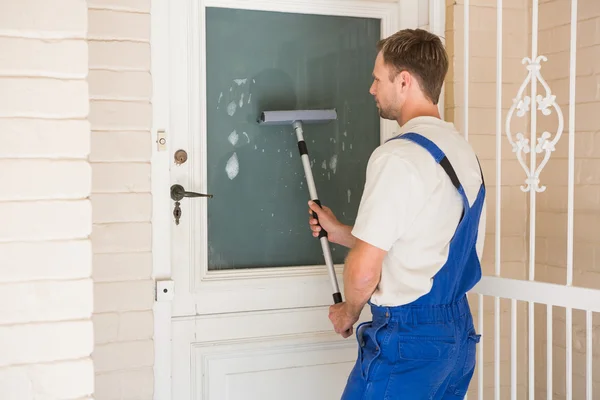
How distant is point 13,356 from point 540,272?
7.10 ft

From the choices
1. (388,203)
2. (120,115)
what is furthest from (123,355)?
(388,203)

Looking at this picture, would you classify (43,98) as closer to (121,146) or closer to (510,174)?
(121,146)

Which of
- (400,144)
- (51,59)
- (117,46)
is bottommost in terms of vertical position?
(400,144)

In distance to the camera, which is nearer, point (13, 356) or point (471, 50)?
point (13, 356)

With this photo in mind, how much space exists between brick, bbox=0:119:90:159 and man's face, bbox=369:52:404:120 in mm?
853

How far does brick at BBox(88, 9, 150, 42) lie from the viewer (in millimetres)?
2326

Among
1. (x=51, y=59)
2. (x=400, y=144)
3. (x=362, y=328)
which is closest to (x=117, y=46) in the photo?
(x=51, y=59)

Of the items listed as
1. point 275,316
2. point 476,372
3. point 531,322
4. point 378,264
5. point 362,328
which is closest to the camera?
point 378,264

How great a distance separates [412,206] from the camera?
184cm

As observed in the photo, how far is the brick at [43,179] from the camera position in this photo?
5.43 feet

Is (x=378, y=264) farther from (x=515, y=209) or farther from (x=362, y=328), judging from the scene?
(x=515, y=209)

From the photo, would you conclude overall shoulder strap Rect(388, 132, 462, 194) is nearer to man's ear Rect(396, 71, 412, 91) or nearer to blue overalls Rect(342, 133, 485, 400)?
blue overalls Rect(342, 133, 485, 400)

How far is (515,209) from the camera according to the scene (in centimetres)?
295

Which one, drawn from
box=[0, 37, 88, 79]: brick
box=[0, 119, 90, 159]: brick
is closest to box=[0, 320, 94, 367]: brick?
box=[0, 119, 90, 159]: brick
